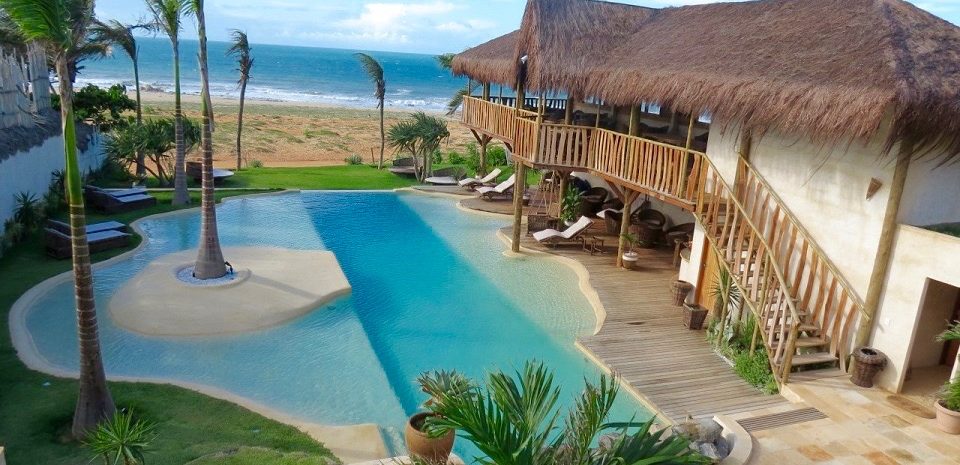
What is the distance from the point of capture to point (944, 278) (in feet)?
25.7

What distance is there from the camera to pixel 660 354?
10.1 metres

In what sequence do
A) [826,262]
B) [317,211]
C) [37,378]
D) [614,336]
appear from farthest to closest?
[317,211]
[614,336]
[826,262]
[37,378]

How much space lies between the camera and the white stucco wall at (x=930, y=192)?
833cm

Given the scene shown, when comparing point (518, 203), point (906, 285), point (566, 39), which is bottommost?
point (518, 203)

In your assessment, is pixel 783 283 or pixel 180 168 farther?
pixel 180 168

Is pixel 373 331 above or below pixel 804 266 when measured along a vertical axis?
below

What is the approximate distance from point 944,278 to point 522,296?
707 centimetres

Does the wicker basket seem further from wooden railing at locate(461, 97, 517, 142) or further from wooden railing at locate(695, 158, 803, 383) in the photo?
wooden railing at locate(461, 97, 517, 142)

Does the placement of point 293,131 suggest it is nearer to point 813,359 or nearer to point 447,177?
point 447,177

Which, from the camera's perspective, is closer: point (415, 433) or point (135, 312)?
point (415, 433)

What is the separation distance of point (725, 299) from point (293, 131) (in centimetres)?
3966

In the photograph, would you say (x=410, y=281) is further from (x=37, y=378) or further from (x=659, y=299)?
(x=37, y=378)

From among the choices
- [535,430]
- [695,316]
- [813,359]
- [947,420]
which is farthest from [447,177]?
[535,430]

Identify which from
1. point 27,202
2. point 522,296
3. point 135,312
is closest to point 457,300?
point 522,296
